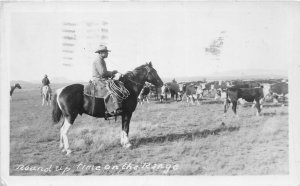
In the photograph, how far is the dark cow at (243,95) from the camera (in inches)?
214

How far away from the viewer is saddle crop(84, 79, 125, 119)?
5055 millimetres

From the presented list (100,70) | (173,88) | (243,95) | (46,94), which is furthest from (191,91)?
(46,94)

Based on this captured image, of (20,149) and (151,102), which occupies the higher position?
(151,102)

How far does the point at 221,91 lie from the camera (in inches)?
214

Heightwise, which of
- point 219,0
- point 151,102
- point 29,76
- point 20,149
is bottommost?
point 20,149

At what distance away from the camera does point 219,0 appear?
5352mm

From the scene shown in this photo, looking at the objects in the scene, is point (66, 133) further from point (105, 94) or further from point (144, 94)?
point (144, 94)

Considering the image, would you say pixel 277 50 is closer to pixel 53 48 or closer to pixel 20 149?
pixel 53 48

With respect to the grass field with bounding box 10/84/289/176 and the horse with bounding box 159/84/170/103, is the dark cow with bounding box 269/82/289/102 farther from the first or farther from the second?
the horse with bounding box 159/84/170/103

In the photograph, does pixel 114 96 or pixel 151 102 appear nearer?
pixel 114 96

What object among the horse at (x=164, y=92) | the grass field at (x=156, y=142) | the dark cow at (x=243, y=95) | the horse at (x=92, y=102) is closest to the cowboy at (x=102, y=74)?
the horse at (x=92, y=102)

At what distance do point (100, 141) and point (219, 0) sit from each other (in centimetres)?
272

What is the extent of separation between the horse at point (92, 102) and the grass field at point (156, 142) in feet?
0.36

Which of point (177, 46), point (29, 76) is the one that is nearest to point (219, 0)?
point (177, 46)
